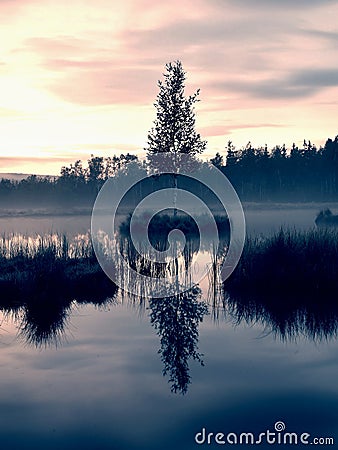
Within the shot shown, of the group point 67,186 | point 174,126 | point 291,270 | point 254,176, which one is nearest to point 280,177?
point 254,176

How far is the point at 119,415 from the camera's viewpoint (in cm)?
730

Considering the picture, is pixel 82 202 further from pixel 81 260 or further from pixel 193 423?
pixel 193 423

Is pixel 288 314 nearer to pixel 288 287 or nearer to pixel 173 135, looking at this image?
pixel 288 287

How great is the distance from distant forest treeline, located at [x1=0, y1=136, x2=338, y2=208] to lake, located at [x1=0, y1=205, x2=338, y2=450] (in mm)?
92632

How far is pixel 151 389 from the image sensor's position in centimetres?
827

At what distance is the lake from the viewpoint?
685cm

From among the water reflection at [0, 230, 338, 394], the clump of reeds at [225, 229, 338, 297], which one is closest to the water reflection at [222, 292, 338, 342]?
the water reflection at [0, 230, 338, 394]

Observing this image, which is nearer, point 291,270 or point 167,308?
point 167,308

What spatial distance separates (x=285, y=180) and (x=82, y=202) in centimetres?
4700

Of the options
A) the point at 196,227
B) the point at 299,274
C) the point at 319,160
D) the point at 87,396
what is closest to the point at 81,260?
the point at 299,274

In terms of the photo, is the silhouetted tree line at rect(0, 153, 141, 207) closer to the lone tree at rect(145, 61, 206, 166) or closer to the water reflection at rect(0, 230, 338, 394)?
the lone tree at rect(145, 61, 206, 166)

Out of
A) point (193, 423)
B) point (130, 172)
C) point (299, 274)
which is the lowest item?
point (193, 423)

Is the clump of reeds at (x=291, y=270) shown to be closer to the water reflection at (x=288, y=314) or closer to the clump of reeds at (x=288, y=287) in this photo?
the clump of reeds at (x=288, y=287)

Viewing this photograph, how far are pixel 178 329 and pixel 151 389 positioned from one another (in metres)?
3.41
